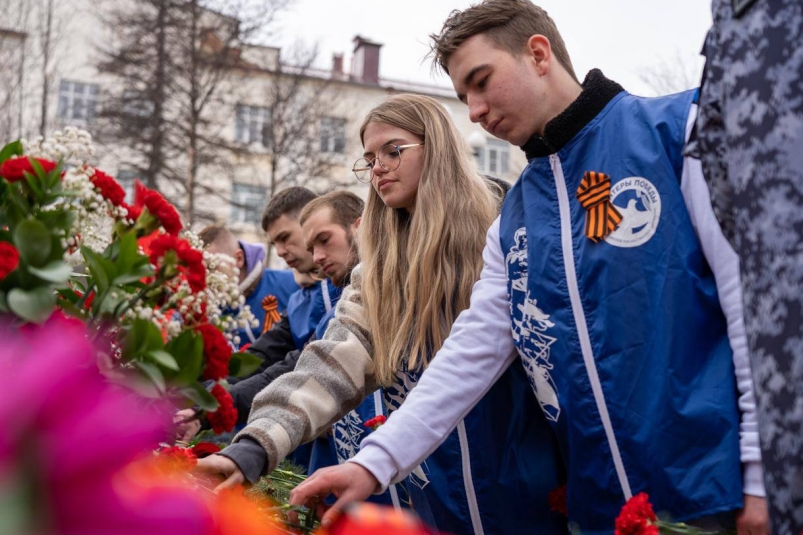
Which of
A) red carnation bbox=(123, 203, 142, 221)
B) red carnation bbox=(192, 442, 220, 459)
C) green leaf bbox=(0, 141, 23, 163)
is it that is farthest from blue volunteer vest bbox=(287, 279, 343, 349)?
green leaf bbox=(0, 141, 23, 163)

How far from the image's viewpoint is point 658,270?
1.80 meters

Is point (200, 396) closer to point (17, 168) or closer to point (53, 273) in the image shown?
point (53, 273)

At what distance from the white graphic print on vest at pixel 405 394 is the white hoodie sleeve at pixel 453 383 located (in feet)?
1.30

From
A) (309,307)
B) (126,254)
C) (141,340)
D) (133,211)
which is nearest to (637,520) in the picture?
(141,340)

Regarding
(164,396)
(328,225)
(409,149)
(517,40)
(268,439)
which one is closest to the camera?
(164,396)

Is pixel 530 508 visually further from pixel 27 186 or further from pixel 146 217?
pixel 27 186

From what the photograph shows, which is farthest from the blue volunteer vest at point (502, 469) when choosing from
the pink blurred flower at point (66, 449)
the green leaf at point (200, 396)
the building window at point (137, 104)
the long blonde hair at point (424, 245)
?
the building window at point (137, 104)

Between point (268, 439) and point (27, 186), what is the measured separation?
0.91 m

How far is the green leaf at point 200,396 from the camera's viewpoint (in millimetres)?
1298

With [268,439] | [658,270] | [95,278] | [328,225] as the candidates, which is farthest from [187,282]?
[328,225]

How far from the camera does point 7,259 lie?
1.19m

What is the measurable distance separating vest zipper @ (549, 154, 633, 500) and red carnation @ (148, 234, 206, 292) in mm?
873

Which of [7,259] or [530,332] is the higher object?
[7,259]

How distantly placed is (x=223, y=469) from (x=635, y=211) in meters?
1.08
